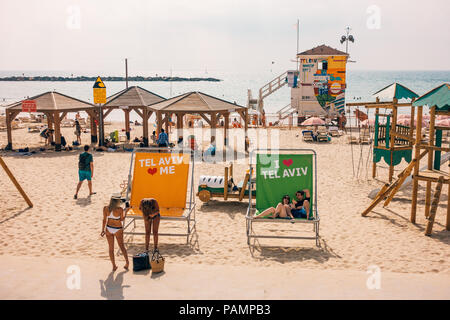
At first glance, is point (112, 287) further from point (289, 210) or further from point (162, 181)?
point (289, 210)

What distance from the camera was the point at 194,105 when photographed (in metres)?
19.1

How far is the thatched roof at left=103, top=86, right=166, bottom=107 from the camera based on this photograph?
856 inches

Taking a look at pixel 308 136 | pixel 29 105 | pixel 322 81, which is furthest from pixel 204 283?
pixel 322 81

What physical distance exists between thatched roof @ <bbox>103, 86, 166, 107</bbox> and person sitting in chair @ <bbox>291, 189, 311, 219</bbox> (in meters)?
14.7

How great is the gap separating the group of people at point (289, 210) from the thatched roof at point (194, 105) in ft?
36.6

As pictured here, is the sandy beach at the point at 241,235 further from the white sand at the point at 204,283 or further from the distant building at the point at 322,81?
the distant building at the point at 322,81

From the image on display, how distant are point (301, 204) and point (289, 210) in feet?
1.05

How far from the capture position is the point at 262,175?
850 cm

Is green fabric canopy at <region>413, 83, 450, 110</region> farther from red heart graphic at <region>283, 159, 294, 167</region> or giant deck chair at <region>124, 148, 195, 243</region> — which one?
giant deck chair at <region>124, 148, 195, 243</region>

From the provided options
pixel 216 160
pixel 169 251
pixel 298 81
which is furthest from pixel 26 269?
pixel 298 81

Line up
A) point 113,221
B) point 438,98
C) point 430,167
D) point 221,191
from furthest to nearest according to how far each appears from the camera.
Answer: point 221,191 → point 430,167 → point 438,98 → point 113,221

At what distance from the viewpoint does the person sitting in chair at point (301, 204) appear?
26.1 ft

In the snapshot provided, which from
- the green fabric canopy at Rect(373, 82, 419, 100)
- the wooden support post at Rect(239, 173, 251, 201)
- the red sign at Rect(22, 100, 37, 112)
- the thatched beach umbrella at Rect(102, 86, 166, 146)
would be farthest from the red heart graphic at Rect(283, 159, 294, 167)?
the red sign at Rect(22, 100, 37, 112)

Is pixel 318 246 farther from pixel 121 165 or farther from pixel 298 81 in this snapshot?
pixel 298 81
